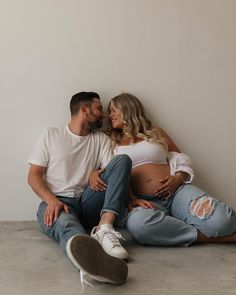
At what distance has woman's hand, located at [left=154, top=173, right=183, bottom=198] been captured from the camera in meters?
1.97

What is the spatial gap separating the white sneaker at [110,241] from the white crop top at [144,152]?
1.64 ft

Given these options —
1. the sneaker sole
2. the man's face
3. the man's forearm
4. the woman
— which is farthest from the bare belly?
the sneaker sole

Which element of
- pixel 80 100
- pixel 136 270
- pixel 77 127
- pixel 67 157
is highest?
pixel 80 100

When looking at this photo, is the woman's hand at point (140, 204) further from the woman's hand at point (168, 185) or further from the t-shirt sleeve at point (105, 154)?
the t-shirt sleeve at point (105, 154)

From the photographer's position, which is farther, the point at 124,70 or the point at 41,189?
the point at 124,70

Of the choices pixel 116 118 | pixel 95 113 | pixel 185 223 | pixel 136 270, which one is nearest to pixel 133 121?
pixel 116 118

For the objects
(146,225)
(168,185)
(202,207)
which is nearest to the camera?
(146,225)

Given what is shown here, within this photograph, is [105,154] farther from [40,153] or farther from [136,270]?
[136,270]

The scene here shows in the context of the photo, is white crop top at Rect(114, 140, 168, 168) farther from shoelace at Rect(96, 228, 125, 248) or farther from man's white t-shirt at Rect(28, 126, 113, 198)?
shoelace at Rect(96, 228, 125, 248)

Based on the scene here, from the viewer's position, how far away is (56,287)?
132cm

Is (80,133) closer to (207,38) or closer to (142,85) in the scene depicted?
(142,85)

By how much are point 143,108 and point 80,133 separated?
0.40 metres

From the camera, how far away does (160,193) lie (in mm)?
1979

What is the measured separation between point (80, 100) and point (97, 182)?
46 centimetres
